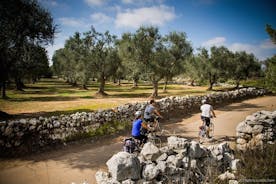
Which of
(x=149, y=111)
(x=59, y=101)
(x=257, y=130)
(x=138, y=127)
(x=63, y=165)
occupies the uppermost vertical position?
(x=149, y=111)

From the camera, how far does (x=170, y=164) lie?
20.1ft

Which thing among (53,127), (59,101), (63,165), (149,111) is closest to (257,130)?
(149,111)

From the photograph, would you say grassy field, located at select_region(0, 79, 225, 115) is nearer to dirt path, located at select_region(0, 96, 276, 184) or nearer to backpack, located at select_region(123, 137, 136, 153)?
dirt path, located at select_region(0, 96, 276, 184)

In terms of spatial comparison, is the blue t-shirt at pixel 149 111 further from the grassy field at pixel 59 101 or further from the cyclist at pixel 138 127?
the grassy field at pixel 59 101

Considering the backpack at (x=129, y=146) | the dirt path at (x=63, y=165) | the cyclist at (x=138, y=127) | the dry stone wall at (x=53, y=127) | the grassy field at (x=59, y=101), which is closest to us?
the dirt path at (x=63, y=165)

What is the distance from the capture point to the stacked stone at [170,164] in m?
5.48

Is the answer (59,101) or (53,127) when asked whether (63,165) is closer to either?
(53,127)

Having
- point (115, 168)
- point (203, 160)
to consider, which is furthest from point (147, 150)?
point (203, 160)

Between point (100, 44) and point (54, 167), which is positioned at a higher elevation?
point (100, 44)

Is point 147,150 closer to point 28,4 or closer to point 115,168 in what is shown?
point 115,168

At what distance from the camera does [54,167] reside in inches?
317

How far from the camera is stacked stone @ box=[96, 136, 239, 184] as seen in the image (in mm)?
5480

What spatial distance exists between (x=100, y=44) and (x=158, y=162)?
31.1m

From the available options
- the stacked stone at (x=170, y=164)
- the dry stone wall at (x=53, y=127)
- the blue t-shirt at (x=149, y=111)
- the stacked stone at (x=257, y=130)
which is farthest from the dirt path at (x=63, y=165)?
the blue t-shirt at (x=149, y=111)
